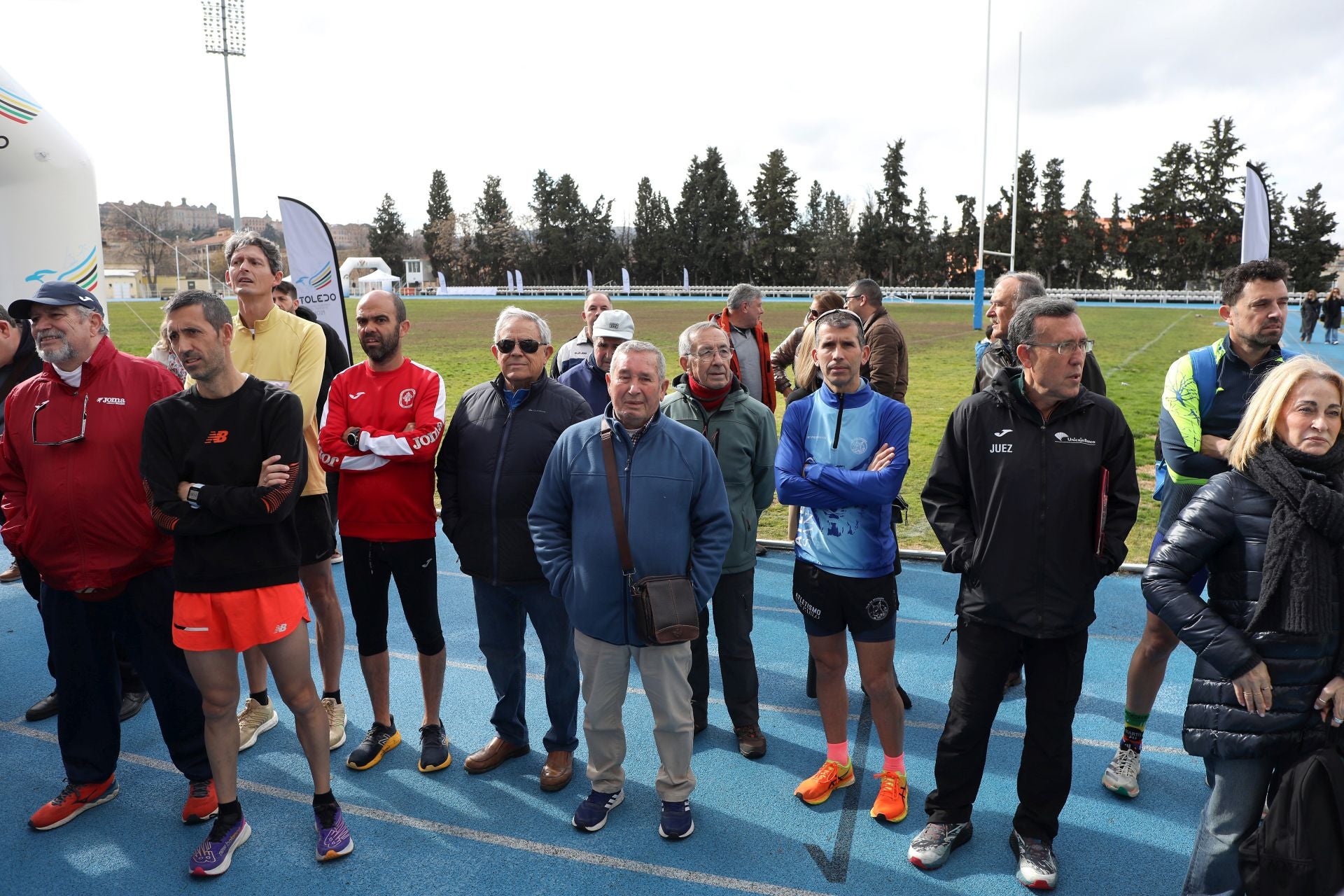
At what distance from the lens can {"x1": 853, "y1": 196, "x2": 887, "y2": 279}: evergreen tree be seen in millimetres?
70938

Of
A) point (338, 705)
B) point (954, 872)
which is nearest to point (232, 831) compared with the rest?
point (338, 705)

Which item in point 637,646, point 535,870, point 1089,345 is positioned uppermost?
point 1089,345

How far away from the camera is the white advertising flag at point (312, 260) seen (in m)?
8.88

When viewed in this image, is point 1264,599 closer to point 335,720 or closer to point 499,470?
point 499,470

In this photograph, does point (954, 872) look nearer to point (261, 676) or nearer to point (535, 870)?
point (535, 870)

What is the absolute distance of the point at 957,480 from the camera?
3305mm

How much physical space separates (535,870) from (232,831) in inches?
50.2

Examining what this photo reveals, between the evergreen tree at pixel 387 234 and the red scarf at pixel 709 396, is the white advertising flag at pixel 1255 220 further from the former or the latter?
the evergreen tree at pixel 387 234

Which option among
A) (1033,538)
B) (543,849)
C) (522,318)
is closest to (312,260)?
(522,318)

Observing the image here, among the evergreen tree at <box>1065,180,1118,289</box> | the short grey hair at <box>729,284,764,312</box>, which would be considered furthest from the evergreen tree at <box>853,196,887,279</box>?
the short grey hair at <box>729,284,764,312</box>

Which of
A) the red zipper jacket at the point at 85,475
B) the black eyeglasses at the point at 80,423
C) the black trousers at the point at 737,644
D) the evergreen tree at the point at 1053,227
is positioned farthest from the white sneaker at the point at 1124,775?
the evergreen tree at the point at 1053,227

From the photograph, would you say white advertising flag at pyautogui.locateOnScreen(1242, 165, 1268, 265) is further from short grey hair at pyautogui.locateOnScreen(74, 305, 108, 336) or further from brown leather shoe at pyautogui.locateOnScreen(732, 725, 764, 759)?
short grey hair at pyautogui.locateOnScreen(74, 305, 108, 336)

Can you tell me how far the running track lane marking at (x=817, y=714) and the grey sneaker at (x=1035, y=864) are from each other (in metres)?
0.56

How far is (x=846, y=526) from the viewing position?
3639mm
